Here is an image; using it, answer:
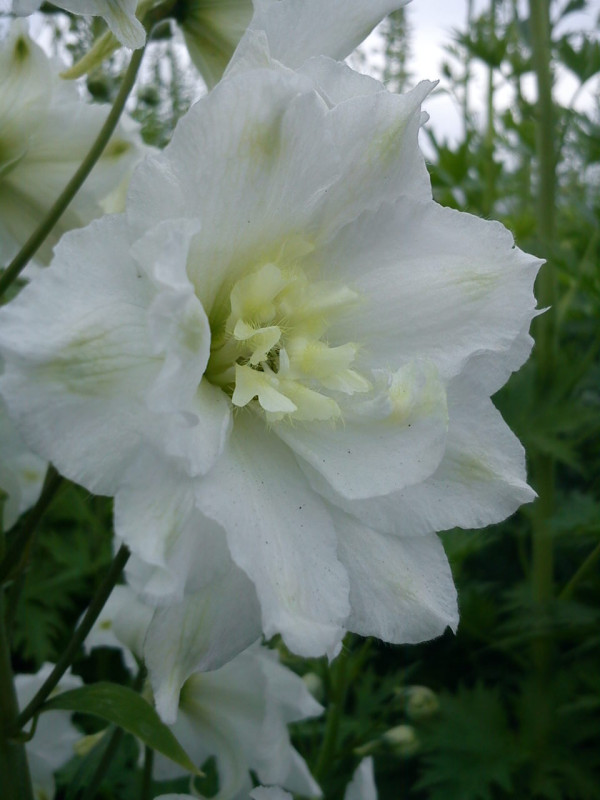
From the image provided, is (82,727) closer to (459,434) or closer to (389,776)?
(389,776)

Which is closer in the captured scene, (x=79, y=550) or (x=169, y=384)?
(x=169, y=384)

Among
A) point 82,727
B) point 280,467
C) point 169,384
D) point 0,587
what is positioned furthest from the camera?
point 82,727

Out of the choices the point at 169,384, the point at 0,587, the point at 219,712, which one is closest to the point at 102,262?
the point at 169,384

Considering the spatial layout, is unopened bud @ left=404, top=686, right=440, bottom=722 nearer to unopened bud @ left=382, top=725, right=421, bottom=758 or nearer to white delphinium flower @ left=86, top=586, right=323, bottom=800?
unopened bud @ left=382, top=725, right=421, bottom=758

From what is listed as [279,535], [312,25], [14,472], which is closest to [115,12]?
[312,25]

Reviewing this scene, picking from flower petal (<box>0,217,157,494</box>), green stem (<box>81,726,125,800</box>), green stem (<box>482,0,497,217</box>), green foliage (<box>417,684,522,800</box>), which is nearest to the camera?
flower petal (<box>0,217,157,494</box>)

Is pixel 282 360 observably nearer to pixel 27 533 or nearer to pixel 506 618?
pixel 27 533

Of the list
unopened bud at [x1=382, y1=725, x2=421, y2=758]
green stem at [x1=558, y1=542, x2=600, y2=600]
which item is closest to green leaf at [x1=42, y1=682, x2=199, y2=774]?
unopened bud at [x1=382, y1=725, x2=421, y2=758]
